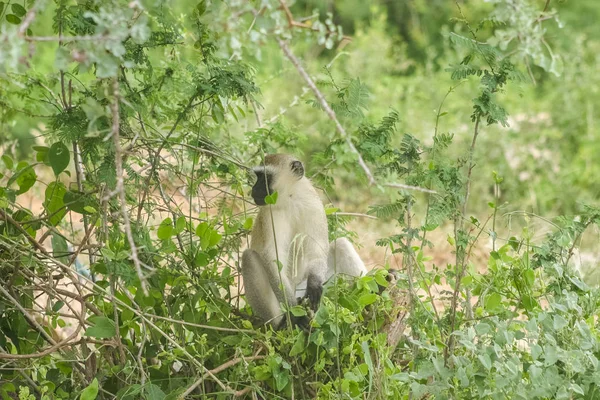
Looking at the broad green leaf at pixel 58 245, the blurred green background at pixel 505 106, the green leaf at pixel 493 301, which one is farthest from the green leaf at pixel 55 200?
the blurred green background at pixel 505 106

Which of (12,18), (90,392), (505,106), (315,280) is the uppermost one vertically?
(12,18)

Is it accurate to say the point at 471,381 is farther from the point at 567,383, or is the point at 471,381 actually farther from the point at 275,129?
the point at 275,129

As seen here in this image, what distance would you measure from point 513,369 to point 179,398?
1358mm

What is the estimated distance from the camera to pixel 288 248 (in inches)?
203

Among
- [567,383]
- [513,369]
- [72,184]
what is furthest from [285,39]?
[72,184]

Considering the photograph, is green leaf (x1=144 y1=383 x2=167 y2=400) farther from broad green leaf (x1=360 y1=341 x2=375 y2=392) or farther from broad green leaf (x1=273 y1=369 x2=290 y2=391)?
broad green leaf (x1=360 y1=341 x2=375 y2=392)

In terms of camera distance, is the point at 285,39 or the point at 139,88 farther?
the point at 139,88

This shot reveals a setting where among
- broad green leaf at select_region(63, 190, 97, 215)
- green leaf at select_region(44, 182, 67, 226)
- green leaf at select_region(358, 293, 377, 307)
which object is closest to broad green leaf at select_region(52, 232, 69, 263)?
green leaf at select_region(44, 182, 67, 226)

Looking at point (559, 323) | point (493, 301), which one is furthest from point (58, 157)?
point (559, 323)

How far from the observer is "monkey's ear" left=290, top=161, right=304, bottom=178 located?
201 inches

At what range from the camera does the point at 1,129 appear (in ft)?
18.3

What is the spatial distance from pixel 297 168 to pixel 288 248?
457mm

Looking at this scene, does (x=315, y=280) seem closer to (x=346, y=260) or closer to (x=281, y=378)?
(x=346, y=260)

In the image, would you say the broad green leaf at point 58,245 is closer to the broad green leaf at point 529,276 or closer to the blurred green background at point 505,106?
the broad green leaf at point 529,276
